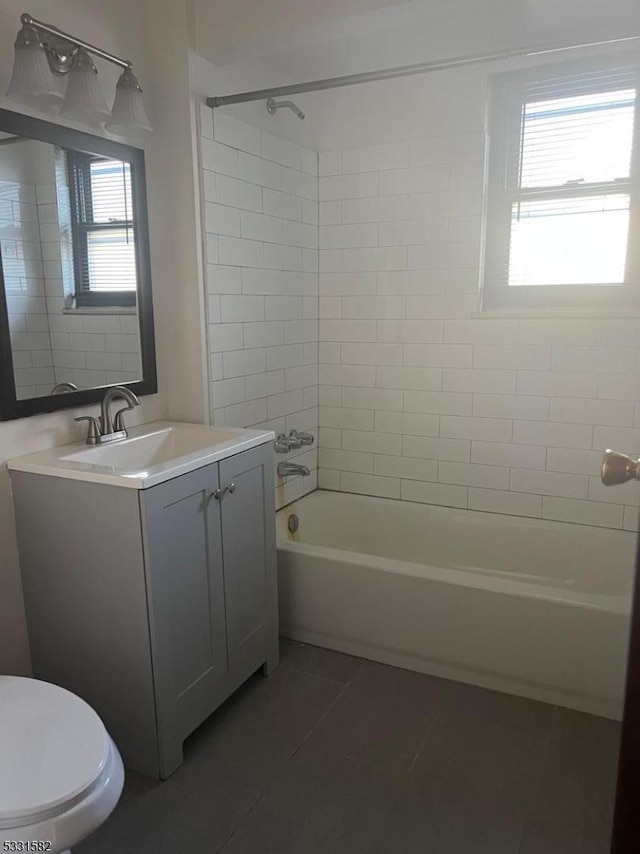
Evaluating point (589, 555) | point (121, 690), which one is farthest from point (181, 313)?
point (589, 555)

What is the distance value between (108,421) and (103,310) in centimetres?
39

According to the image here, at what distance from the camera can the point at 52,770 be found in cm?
120

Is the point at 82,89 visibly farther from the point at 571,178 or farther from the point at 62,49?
the point at 571,178

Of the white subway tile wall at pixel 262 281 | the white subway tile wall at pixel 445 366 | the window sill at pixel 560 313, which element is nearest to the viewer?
the white subway tile wall at pixel 262 281

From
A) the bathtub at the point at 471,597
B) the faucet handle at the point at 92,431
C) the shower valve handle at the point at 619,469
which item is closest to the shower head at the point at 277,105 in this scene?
the faucet handle at the point at 92,431

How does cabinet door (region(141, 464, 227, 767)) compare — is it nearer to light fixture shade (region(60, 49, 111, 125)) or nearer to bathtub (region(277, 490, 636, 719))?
bathtub (region(277, 490, 636, 719))

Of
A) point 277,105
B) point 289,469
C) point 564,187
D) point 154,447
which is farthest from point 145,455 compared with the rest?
point 564,187

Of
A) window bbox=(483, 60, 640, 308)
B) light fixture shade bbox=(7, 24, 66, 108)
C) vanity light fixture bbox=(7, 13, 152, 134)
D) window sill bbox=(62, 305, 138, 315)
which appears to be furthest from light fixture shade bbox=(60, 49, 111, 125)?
window bbox=(483, 60, 640, 308)

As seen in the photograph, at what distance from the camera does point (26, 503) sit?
1.85 meters

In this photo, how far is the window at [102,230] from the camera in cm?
204

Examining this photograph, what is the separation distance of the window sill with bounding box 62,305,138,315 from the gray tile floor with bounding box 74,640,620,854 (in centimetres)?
143

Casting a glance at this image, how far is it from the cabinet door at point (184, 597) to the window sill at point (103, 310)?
71cm

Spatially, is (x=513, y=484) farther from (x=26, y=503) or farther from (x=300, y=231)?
(x=26, y=503)

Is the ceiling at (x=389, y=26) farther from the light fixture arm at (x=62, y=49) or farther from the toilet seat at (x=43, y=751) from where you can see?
the toilet seat at (x=43, y=751)
